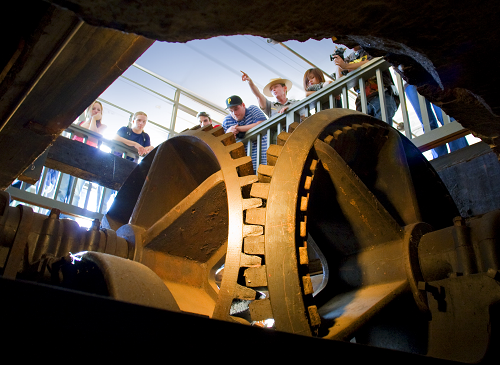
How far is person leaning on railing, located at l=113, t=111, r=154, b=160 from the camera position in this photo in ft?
20.9

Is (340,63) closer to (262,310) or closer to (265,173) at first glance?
(265,173)

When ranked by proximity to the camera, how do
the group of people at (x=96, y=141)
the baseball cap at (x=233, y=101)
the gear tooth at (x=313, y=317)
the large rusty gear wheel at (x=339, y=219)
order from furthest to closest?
the group of people at (x=96, y=141)
the baseball cap at (x=233, y=101)
the large rusty gear wheel at (x=339, y=219)
the gear tooth at (x=313, y=317)

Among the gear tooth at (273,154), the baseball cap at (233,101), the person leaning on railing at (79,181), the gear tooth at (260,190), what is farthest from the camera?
the person leaning on railing at (79,181)

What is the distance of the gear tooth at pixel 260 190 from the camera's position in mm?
2266

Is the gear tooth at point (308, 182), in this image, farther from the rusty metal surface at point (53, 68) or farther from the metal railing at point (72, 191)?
the metal railing at point (72, 191)

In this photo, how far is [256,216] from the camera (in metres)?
2.22

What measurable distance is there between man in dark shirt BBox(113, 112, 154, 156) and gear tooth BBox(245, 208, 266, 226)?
170 inches

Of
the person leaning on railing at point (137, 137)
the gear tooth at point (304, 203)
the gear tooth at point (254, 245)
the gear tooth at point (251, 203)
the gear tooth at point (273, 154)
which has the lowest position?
the gear tooth at point (254, 245)

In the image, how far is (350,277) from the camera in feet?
9.00

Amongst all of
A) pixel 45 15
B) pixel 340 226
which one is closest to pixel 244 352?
pixel 45 15

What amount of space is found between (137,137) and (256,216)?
4992mm

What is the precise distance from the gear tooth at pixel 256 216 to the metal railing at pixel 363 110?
2.36 m

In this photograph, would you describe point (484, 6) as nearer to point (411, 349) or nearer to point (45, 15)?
point (45, 15)

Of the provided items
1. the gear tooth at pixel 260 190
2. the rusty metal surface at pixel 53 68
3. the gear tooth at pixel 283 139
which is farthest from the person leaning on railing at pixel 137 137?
the gear tooth at pixel 260 190
